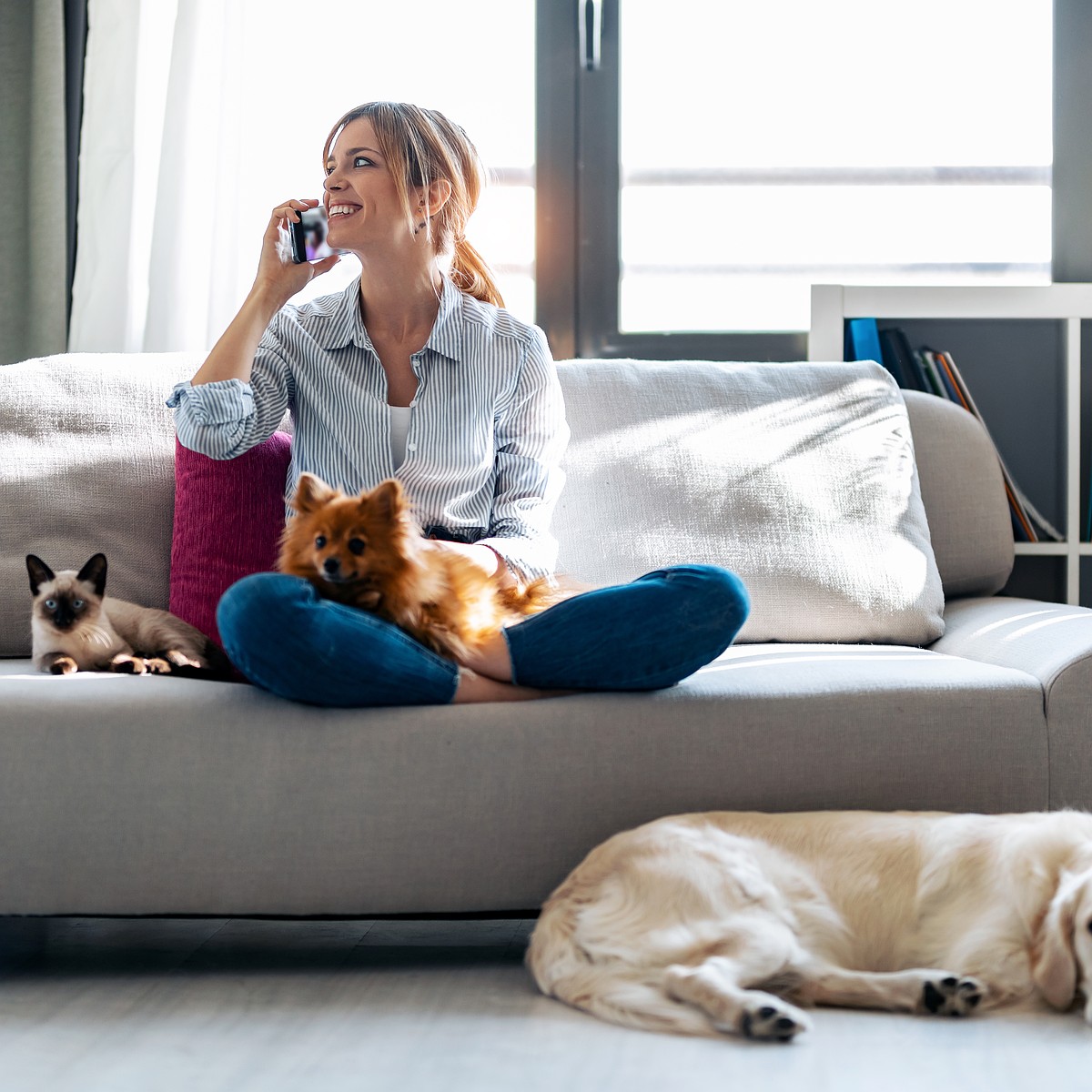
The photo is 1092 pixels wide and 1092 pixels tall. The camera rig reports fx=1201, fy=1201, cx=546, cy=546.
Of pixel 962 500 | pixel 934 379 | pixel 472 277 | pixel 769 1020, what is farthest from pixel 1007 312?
pixel 769 1020

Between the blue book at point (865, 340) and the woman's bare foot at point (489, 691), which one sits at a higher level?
the blue book at point (865, 340)

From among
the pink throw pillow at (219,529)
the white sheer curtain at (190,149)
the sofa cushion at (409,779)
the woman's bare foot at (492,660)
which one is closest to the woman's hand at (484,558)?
the woman's bare foot at (492,660)

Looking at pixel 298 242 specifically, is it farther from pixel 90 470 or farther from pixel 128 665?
pixel 128 665

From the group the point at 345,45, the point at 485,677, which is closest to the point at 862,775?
the point at 485,677

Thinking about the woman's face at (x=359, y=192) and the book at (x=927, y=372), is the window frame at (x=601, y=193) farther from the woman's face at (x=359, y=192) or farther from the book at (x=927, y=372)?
the woman's face at (x=359, y=192)

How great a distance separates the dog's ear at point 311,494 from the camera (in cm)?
165

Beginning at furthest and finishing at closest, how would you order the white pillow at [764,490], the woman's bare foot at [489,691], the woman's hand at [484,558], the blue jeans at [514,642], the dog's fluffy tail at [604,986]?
the white pillow at [764,490] < the woman's hand at [484,558] < the woman's bare foot at [489,691] < the blue jeans at [514,642] < the dog's fluffy tail at [604,986]

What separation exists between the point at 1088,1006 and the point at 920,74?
2585 mm

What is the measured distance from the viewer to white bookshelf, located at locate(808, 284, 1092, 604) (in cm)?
293

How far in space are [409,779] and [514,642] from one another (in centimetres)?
24

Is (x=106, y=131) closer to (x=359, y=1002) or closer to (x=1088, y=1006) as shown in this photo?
(x=359, y=1002)

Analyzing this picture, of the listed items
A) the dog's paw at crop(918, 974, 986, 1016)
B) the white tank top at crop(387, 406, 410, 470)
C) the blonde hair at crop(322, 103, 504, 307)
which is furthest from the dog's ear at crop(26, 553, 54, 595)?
the dog's paw at crop(918, 974, 986, 1016)

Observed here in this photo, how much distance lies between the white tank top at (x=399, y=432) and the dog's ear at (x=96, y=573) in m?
0.50

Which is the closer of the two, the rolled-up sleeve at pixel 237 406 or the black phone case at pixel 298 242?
the rolled-up sleeve at pixel 237 406
